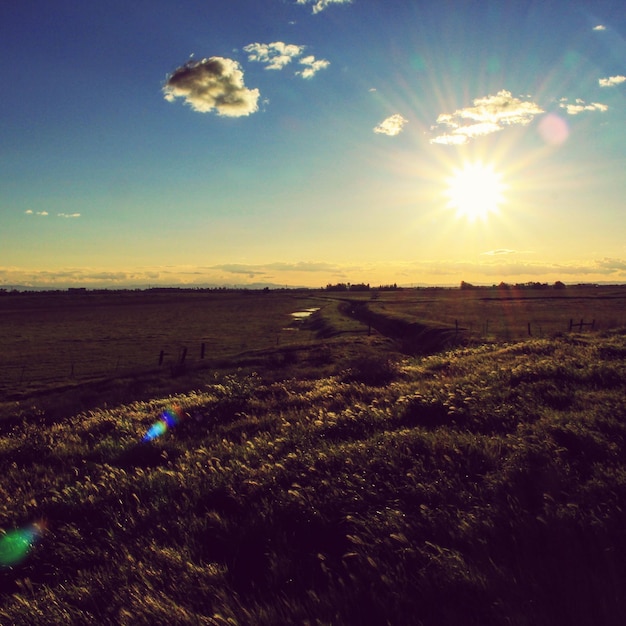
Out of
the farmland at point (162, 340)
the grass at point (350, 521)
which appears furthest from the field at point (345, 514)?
the farmland at point (162, 340)

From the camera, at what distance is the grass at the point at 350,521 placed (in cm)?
300

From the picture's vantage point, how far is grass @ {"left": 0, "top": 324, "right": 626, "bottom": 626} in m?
3.00

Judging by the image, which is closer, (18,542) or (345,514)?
(345,514)

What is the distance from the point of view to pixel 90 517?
4.95 meters

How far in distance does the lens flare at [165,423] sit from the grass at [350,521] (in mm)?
607

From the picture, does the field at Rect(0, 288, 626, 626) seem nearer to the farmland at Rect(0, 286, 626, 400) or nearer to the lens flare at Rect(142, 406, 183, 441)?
the lens flare at Rect(142, 406, 183, 441)

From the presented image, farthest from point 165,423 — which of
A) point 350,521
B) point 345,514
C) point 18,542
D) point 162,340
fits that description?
point 162,340

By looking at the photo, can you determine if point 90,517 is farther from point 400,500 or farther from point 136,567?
point 400,500

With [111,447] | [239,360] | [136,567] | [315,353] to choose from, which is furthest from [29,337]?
[136,567]

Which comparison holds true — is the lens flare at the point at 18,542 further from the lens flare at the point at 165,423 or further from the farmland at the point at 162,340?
the farmland at the point at 162,340

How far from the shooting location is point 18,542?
460 cm

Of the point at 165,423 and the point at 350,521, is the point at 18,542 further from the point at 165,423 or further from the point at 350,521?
the point at 165,423

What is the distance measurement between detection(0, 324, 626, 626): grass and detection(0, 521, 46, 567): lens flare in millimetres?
69

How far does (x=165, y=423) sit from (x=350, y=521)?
5893 millimetres
